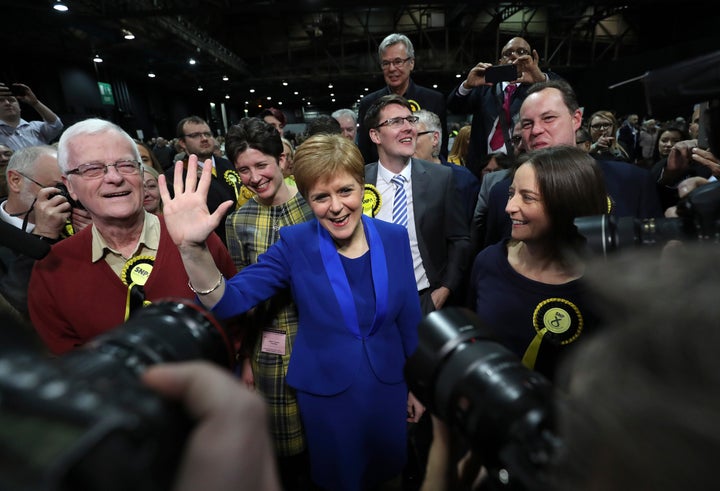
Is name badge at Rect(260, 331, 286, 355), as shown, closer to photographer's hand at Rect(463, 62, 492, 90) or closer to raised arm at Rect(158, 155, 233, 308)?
raised arm at Rect(158, 155, 233, 308)

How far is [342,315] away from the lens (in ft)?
4.36

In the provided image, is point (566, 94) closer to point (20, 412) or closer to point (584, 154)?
point (584, 154)

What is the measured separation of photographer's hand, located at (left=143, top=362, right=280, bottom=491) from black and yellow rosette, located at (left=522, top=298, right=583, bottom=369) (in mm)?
1122

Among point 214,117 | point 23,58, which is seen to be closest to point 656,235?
point 23,58

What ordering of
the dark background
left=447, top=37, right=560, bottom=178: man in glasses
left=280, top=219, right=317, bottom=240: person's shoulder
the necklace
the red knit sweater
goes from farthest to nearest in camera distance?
1. the dark background
2. left=447, top=37, right=560, bottom=178: man in glasses
3. the necklace
4. left=280, top=219, right=317, bottom=240: person's shoulder
5. the red knit sweater

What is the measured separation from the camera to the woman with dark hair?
1.28 metres

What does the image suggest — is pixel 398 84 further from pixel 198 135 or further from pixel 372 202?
pixel 198 135

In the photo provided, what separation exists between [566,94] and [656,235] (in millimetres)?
1237

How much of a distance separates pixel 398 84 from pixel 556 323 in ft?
7.57

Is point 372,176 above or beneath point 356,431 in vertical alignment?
above

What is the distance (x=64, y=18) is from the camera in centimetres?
803

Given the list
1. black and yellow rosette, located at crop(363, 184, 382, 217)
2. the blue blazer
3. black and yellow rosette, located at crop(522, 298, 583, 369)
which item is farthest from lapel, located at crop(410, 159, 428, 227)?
black and yellow rosette, located at crop(522, 298, 583, 369)

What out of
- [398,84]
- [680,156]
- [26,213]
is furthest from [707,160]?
[26,213]

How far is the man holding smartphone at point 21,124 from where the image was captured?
327cm
